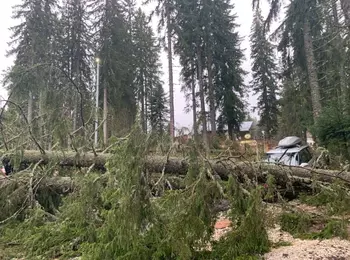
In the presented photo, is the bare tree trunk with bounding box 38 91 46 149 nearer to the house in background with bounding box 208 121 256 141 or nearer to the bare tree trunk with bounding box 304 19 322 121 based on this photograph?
the house in background with bounding box 208 121 256 141

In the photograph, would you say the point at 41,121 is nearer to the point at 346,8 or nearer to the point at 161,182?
the point at 161,182

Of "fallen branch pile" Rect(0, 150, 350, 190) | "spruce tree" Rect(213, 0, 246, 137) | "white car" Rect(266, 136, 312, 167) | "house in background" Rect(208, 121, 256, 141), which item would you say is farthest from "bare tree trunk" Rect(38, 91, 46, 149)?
"spruce tree" Rect(213, 0, 246, 137)

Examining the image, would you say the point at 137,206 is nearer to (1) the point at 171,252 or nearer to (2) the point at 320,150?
(1) the point at 171,252

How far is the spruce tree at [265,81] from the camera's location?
73.3ft

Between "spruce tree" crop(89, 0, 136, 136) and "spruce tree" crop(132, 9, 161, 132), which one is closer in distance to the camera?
"spruce tree" crop(89, 0, 136, 136)

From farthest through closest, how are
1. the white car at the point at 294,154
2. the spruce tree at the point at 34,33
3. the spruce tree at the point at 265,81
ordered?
the spruce tree at the point at 265,81 < the spruce tree at the point at 34,33 < the white car at the point at 294,154

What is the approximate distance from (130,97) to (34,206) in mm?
14345

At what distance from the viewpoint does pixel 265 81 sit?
23266 mm

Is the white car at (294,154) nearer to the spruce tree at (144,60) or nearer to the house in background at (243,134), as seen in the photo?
the house in background at (243,134)

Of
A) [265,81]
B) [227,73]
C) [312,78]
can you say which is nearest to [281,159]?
[312,78]

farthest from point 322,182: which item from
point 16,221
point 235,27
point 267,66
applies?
point 267,66

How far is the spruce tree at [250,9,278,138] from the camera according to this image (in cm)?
2233

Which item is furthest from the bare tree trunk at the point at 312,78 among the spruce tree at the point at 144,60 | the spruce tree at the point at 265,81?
the spruce tree at the point at 265,81

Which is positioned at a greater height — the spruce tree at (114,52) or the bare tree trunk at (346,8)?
the spruce tree at (114,52)
